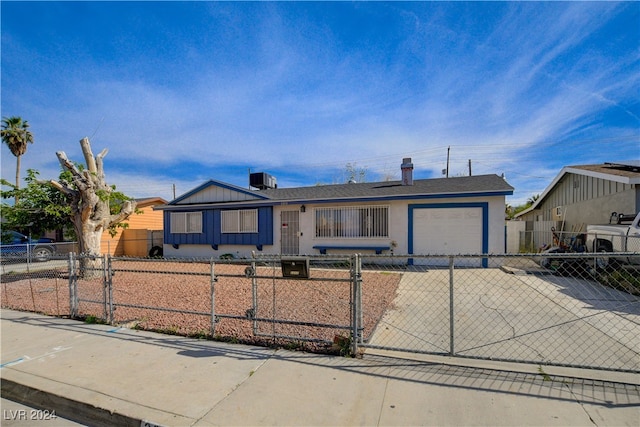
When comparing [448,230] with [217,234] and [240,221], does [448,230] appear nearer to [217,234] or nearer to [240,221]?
[240,221]

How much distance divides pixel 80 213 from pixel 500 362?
1216 centimetres

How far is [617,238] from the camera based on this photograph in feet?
29.8

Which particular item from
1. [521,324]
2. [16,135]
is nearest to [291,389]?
[521,324]

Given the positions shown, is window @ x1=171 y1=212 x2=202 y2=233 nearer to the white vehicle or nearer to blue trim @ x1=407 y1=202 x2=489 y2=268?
blue trim @ x1=407 y1=202 x2=489 y2=268

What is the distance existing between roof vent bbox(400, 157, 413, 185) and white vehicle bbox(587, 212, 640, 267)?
656cm

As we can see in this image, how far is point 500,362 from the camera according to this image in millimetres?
3779

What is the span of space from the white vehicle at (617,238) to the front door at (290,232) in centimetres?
1052

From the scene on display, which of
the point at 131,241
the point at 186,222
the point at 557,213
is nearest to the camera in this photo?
the point at 186,222

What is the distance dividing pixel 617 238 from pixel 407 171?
736 centimetres

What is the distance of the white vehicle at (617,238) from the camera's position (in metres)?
8.40

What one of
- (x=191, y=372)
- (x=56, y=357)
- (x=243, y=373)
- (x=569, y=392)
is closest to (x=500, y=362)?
(x=569, y=392)

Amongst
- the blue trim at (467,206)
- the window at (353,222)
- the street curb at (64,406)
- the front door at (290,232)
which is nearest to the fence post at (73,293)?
the street curb at (64,406)

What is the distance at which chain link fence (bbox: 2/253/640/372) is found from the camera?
4109mm

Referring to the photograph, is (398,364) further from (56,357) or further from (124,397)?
(56,357)
